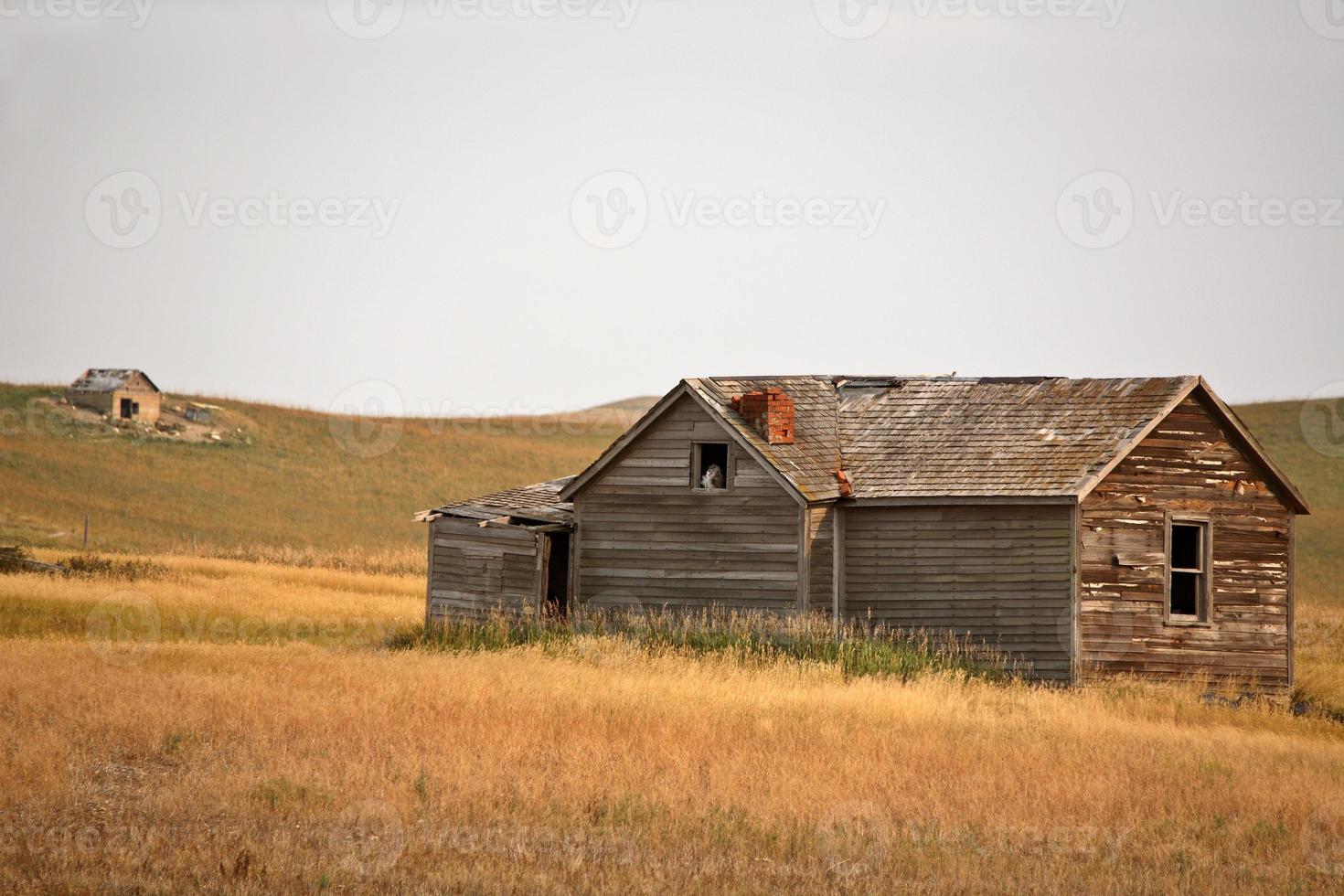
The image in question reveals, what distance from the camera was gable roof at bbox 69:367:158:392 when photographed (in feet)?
233

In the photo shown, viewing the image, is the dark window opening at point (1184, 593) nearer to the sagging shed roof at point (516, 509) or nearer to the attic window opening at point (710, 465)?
the attic window opening at point (710, 465)

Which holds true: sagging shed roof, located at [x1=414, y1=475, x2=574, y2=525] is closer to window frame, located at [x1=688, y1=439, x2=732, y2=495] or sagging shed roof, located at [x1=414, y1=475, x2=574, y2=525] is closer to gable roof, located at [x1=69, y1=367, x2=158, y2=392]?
window frame, located at [x1=688, y1=439, x2=732, y2=495]

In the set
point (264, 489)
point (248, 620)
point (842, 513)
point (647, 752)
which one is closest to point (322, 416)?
point (264, 489)

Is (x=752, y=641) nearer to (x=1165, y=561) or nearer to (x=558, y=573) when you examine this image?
(x=558, y=573)

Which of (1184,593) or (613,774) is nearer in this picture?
(613,774)

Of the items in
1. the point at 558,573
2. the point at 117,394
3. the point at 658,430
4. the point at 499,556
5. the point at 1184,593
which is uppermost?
the point at 117,394

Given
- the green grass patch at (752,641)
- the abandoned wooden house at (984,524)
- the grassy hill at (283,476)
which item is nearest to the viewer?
the green grass patch at (752,641)

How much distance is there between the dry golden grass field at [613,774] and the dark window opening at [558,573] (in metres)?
A: 2.84

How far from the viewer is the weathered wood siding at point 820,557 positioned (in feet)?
72.5

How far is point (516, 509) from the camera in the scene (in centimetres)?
2520

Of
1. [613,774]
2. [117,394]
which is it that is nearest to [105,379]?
[117,394]

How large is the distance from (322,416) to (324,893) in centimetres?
7949

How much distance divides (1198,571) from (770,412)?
7.43 meters

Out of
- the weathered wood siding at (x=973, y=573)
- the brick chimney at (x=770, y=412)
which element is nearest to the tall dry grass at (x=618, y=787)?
the weathered wood siding at (x=973, y=573)
